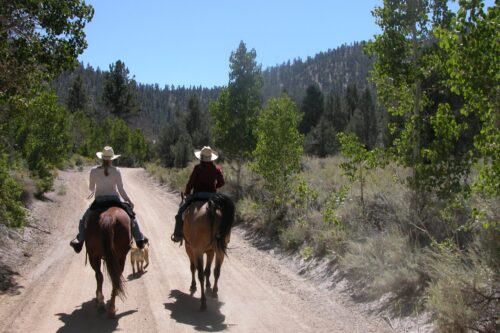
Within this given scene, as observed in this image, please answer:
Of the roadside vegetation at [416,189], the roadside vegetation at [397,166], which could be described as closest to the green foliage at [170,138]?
the roadside vegetation at [397,166]

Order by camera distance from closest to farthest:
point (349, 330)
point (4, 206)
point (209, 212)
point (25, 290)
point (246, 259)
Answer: point (349, 330) → point (209, 212) → point (25, 290) → point (4, 206) → point (246, 259)

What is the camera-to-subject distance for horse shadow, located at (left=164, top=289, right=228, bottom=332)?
21.6 ft

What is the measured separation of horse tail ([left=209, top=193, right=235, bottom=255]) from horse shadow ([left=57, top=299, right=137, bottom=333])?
171 cm

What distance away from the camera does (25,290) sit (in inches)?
320

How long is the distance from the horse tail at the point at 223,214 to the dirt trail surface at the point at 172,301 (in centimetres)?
104

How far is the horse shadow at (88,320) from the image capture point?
6.30 meters

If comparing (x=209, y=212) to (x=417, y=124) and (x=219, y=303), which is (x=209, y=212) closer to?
(x=219, y=303)

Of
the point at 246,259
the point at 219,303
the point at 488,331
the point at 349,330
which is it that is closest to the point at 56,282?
the point at 219,303

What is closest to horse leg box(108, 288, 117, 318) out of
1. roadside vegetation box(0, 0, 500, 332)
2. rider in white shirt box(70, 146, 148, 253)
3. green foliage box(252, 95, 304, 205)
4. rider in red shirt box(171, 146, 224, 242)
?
rider in white shirt box(70, 146, 148, 253)

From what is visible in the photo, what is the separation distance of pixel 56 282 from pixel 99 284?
2.08 m

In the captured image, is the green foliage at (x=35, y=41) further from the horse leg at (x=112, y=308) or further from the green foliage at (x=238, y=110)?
the green foliage at (x=238, y=110)

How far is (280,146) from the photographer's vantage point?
46.6 ft

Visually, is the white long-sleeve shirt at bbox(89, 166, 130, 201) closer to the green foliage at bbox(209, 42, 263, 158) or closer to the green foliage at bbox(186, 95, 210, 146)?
the green foliage at bbox(209, 42, 263, 158)

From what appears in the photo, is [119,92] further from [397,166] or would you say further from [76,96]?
[397,166]
